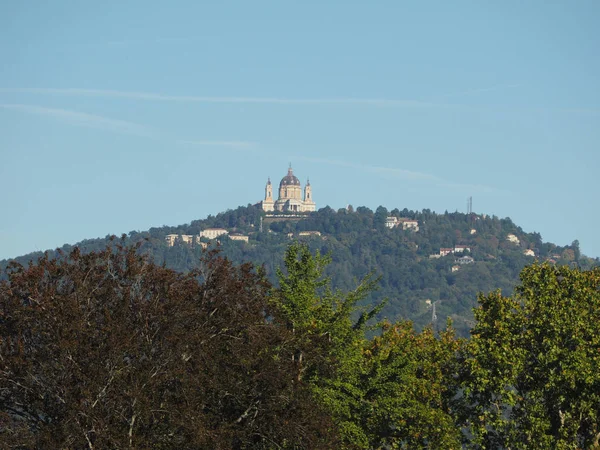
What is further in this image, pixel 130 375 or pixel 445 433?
pixel 445 433

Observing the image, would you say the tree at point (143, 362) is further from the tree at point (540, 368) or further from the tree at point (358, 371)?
the tree at point (540, 368)

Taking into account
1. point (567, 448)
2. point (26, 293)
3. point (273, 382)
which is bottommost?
point (567, 448)

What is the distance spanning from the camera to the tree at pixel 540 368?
1751 inches

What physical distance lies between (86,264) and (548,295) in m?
20.2

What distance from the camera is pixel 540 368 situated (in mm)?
45188

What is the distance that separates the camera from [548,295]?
1871 inches

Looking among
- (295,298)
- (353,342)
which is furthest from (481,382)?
(295,298)

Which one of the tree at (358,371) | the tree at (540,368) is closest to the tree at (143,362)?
the tree at (358,371)

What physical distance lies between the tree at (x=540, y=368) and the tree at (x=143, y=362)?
1181 cm

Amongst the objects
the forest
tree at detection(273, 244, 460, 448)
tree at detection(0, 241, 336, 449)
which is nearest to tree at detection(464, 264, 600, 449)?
the forest

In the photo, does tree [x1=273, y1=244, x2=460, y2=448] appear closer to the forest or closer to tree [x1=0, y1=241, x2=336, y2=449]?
the forest

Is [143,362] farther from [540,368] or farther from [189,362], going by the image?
[540,368]

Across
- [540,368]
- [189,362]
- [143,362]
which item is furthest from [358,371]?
[143,362]

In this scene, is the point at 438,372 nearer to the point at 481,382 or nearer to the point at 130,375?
the point at 481,382
